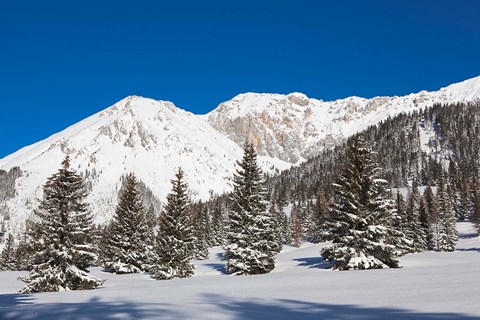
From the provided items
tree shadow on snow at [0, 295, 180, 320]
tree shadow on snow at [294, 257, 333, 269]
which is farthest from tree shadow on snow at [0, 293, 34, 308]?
tree shadow on snow at [294, 257, 333, 269]

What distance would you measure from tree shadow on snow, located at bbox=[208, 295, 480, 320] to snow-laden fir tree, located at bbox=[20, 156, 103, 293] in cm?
1919

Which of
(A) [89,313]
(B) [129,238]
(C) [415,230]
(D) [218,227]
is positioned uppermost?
(D) [218,227]

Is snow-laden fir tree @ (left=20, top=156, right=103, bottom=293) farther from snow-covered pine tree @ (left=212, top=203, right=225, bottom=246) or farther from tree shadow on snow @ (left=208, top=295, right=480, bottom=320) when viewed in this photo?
snow-covered pine tree @ (left=212, top=203, right=225, bottom=246)

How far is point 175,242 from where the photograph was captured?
3134cm

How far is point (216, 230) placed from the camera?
85.8 meters

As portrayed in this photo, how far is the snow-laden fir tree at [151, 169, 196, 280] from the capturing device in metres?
30.6

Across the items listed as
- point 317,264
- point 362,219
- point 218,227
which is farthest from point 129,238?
point 218,227

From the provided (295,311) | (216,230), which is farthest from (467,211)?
(295,311)

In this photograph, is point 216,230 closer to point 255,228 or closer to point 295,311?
point 255,228

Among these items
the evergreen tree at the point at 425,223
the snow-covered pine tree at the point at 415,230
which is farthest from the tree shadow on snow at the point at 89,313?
the evergreen tree at the point at 425,223

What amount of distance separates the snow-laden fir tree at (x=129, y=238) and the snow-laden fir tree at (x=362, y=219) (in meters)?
17.1

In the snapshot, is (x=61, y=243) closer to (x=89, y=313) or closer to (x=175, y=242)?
(x=175, y=242)

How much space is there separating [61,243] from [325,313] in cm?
2145

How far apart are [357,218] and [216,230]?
6196 cm
